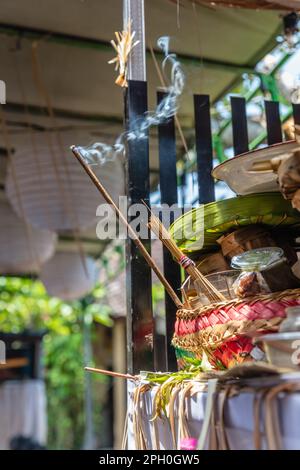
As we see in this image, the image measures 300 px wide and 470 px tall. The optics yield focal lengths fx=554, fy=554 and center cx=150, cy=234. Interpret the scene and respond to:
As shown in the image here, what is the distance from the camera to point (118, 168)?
2912mm

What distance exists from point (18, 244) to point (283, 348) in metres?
3.00

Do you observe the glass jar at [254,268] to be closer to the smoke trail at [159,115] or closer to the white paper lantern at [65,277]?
the smoke trail at [159,115]

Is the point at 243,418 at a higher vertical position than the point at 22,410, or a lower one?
higher

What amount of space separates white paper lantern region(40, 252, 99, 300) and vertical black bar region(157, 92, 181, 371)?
2806 millimetres

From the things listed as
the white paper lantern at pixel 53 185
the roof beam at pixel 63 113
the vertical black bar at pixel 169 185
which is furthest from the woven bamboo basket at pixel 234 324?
the roof beam at pixel 63 113

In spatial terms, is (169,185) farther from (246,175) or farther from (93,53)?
(93,53)

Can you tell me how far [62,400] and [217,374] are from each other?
34.5 feet

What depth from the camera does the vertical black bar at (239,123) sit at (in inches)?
55.9

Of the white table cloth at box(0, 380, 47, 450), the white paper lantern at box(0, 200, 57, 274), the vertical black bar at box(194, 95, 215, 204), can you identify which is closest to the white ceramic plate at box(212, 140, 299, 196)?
the vertical black bar at box(194, 95, 215, 204)

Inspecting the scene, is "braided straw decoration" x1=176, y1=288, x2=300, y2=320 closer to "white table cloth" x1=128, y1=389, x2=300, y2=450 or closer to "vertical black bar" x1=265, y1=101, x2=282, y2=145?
"white table cloth" x1=128, y1=389, x2=300, y2=450

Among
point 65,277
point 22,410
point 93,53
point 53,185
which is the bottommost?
point 22,410

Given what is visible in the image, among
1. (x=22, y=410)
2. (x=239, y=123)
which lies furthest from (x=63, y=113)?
(x=22, y=410)

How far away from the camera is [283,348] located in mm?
644
